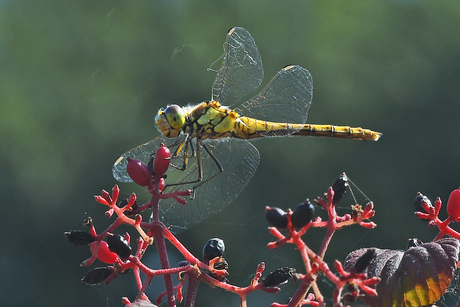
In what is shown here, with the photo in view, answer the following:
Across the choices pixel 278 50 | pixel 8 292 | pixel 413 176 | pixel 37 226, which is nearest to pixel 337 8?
pixel 278 50

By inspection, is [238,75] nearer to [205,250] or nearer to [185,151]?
[185,151]

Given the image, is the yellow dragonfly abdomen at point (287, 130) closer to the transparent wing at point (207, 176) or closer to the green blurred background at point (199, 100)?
the transparent wing at point (207, 176)

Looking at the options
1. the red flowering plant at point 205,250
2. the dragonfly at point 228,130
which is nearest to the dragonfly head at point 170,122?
the dragonfly at point 228,130

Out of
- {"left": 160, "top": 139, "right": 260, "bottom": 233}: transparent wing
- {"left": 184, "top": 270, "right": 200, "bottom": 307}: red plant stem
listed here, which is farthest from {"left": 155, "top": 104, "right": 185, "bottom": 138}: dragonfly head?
{"left": 184, "top": 270, "right": 200, "bottom": 307}: red plant stem

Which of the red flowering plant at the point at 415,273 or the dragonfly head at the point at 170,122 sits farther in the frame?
the dragonfly head at the point at 170,122

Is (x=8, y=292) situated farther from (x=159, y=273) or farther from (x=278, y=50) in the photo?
(x=159, y=273)

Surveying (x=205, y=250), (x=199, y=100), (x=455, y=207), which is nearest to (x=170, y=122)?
(x=205, y=250)

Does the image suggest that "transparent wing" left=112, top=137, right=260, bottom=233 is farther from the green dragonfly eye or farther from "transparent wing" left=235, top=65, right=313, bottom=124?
"transparent wing" left=235, top=65, right=313, bottom=124
